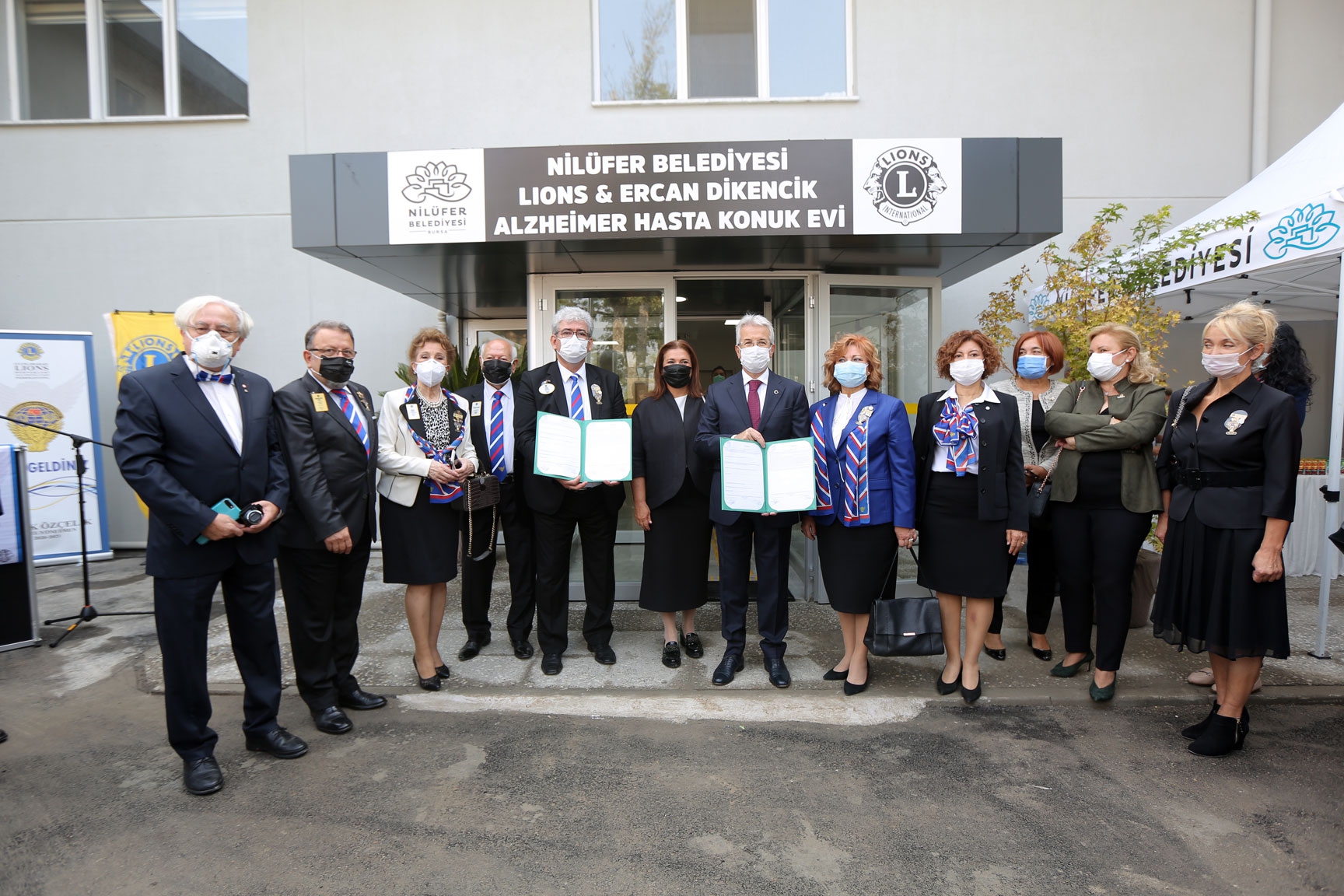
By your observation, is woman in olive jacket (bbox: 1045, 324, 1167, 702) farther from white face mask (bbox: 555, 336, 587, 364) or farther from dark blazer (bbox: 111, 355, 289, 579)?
dark blazer (bbox: 111, 355, 289, 579)

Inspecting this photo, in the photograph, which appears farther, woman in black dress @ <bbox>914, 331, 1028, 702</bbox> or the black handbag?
the black handbag

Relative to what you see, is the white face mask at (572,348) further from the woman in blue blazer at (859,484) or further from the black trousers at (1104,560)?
the black trousers at (1104,560)

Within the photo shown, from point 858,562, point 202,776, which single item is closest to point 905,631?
point 858,562

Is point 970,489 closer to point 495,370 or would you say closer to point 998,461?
point 998,461

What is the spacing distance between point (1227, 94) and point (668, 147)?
670cm

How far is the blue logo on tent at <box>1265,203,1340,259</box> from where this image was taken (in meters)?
4.64

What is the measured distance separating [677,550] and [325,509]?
1.90 m

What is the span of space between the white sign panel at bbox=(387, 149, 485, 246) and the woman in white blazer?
3.61 ft

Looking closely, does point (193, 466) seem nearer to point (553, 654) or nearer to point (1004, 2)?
point (553, 654)

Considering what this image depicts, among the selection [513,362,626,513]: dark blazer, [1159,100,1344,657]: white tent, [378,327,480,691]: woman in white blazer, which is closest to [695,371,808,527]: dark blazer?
[513,362,626,513]: dark blazer

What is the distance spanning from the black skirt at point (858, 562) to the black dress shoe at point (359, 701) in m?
2.45

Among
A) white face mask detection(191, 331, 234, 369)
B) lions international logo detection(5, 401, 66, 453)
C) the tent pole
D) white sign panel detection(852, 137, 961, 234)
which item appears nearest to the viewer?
white face mask detection(191, 331, 234, 369)

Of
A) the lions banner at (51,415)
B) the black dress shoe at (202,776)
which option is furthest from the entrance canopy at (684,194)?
the lions banner at (51,415)

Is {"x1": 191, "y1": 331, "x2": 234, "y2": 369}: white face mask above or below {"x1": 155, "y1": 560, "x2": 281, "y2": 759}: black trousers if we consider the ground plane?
above
